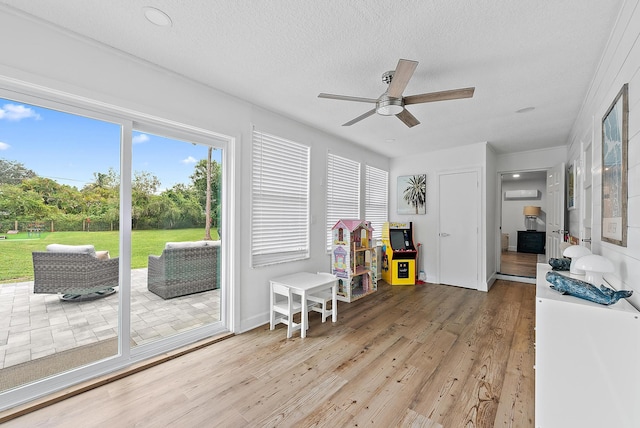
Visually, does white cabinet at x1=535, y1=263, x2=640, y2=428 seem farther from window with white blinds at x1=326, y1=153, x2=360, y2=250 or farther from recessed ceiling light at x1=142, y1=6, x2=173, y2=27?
window with white blinds at x1=326, y1=153, x2=360, y2=250

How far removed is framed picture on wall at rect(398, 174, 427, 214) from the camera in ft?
17.2

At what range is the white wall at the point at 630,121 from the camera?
136 centimetres

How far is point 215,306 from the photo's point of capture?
2.91 m

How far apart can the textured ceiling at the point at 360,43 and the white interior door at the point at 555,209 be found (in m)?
1.66

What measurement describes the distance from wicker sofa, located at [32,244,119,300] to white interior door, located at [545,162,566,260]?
5521 millimetres

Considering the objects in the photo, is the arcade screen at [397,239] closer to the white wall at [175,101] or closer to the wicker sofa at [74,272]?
the white wall at [175,101]

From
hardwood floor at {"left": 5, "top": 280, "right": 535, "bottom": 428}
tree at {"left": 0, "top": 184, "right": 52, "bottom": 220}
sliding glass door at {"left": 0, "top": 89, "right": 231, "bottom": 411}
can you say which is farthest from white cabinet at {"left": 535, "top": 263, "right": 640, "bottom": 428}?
tree at {"left": 0, "top": 184, "right": 52, "bottom": 220}

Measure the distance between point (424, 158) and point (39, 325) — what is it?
18.2 ft

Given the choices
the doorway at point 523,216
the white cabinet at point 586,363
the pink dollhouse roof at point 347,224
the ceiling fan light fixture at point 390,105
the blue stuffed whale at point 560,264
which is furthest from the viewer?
the doorway at point 523,216

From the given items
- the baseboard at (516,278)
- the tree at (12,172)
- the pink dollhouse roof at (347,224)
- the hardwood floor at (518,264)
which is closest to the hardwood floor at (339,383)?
the pink dollhouse roof at (347,224)

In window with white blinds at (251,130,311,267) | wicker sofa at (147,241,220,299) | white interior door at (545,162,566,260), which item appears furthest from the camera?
white interior door at (545,162,566,260)

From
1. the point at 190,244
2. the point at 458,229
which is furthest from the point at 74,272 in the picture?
the point at 458,229

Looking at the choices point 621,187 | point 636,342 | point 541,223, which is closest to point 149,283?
point 636,342

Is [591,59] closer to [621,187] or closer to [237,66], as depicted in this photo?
[621,187]
